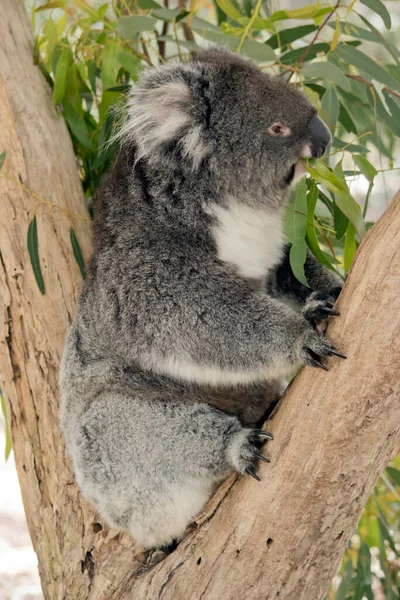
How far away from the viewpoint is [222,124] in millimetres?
2260

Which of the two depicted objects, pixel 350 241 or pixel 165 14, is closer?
pixel 350 241

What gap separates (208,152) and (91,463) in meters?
1.06

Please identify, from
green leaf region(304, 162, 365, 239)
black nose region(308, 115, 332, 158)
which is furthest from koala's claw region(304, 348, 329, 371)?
black nose region(308, 115, 332, 158)

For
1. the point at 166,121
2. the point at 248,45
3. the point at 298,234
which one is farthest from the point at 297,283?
the point at 248,45

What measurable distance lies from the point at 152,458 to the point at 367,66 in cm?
154

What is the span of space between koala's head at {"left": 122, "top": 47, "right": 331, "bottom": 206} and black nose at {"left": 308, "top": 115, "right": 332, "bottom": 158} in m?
0.01

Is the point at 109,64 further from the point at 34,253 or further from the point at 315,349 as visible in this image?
the point at 315,349

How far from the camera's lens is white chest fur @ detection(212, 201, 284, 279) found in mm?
2254

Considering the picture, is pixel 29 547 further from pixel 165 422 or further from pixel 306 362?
pixel 306 362

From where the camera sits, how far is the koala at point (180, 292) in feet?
7.04

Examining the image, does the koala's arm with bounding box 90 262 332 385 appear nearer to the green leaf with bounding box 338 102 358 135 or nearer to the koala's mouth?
the koala's mouth

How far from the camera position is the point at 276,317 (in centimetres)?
207

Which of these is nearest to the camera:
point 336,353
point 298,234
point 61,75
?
point 336,353

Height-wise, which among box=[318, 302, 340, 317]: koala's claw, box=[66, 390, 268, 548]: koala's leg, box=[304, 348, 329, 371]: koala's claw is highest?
box=[318, 302, 340, 317]: koala's claw
